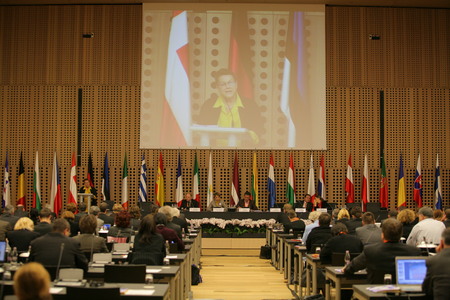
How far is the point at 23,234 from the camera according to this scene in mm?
8297

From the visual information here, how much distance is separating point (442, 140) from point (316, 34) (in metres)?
5.37

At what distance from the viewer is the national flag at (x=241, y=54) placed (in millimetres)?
18750

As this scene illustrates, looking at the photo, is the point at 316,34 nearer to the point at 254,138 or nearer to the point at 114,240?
the point at 254,138

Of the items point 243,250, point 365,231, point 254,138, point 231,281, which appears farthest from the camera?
point 254,138

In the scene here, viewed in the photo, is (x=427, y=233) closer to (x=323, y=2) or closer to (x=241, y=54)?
(x=241, y=54)

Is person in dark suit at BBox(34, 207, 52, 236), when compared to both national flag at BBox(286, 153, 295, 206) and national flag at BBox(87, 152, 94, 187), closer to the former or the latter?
national flag at BBox(87, 152, 94, 187)

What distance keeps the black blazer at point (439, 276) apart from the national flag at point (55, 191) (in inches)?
578

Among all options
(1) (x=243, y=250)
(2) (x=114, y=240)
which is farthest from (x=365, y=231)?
(1) (x=243, y=250)

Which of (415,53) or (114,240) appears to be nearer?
(114,240)

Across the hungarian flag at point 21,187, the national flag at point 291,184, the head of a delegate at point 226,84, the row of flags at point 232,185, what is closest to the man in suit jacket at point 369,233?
the row of flags at point 232,185

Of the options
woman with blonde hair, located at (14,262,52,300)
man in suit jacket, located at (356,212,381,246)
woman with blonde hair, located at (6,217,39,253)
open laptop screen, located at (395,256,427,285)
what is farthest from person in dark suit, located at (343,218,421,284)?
woman with blonde hair, located at (6,217,39,253)

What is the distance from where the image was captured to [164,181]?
1886 cm

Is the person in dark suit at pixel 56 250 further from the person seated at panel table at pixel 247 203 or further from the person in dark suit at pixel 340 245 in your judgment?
the person seated at panel table at pixel 247 203

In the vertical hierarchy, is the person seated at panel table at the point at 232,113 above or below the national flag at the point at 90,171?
above
